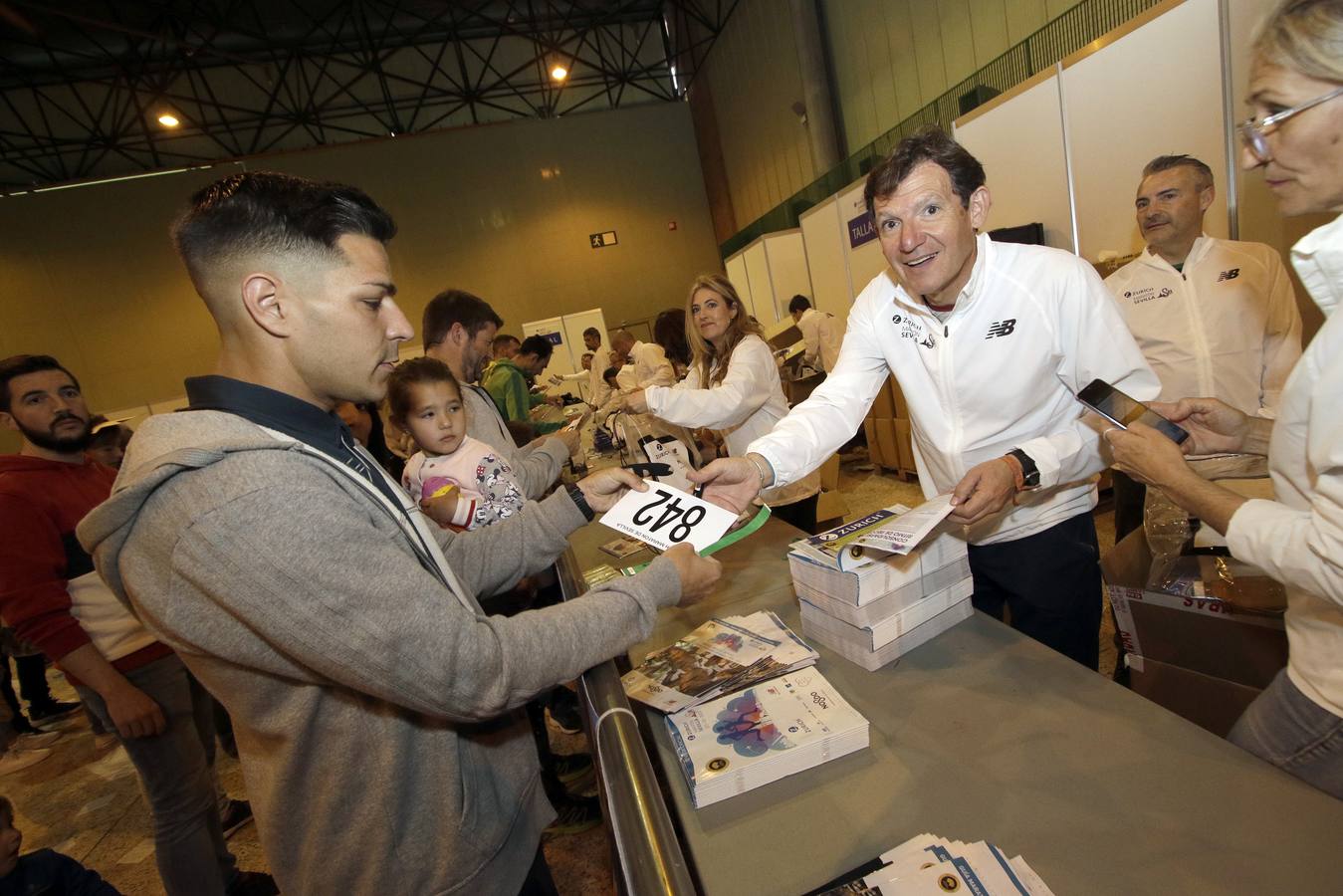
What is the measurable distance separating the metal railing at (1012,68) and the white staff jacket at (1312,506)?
361cm

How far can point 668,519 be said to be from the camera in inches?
Result: 54.5

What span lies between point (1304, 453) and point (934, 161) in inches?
40.8

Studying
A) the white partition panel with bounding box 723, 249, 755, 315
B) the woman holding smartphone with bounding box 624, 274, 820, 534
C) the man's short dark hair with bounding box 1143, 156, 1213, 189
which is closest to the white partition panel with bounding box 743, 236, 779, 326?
the white partition panel with bounding box 723, 249, 755, 315

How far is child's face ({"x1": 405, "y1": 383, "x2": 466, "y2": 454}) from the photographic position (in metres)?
2.26

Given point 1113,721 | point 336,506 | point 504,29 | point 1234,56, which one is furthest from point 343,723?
point 504,29

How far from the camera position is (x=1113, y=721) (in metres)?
1.05

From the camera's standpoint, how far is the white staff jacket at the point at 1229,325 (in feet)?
8.86

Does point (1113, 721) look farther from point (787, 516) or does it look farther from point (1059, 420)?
point (787, 516)

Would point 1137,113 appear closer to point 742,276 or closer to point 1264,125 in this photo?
point 1264,125

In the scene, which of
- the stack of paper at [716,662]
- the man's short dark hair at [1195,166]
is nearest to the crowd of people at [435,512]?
the stack of paper at [716,662]

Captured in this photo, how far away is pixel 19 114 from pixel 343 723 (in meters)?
17.2

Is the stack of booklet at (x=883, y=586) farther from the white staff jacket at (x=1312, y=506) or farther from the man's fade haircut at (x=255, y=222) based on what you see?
the man's fade haircut at (x=255, y=222)

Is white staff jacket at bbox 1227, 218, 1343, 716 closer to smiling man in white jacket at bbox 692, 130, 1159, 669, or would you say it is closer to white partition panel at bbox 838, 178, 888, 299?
smiling man in white jacket at bbox 692, 130, 1159, 669

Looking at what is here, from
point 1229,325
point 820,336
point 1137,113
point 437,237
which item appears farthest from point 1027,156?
point 437,237
